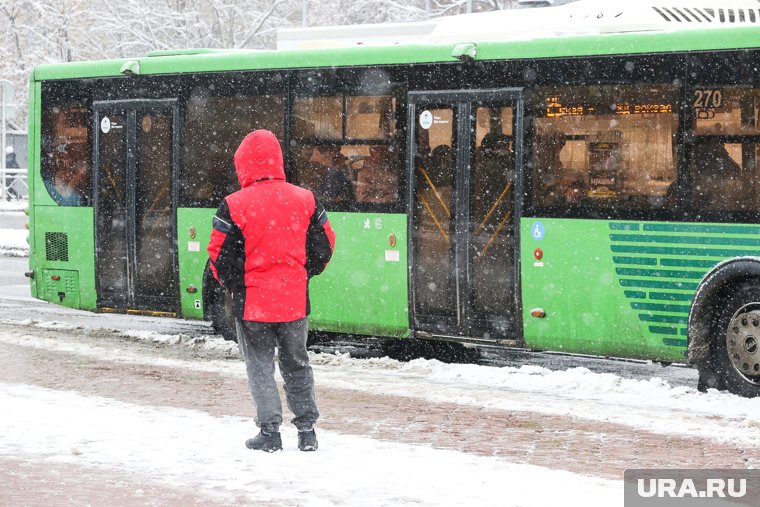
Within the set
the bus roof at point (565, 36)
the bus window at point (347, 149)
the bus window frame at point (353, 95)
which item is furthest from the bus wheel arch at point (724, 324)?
the bus window at point (347, 149)

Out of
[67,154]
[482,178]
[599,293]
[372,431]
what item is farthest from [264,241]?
[67,154]

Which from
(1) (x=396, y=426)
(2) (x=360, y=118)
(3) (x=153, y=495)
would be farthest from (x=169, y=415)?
(2) (x=360, y=118)

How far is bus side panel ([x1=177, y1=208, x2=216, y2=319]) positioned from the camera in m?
15.2

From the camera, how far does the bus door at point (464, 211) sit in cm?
1302

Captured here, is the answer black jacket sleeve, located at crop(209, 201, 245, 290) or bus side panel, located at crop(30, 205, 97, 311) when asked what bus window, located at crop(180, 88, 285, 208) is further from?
black jacket sleeve, located at crop(209, 201, 245, 290)

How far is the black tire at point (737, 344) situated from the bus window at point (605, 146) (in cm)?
102

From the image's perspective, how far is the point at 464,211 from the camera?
13.3 meters

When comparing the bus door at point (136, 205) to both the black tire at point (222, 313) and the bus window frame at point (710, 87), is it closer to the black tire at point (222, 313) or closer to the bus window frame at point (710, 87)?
the black tire at point (222, 313)

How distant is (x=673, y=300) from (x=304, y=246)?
4.29m

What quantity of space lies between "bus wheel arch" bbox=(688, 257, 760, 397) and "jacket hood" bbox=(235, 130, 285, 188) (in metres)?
4.29

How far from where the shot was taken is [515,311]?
42.5 ft

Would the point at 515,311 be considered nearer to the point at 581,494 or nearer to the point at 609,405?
the point at 609,405

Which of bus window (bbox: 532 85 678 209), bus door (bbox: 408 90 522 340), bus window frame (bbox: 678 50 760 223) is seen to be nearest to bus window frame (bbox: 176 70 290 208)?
bus door (bbox: 408 90 522 340)

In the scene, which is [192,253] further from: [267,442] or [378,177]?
[267,442]
